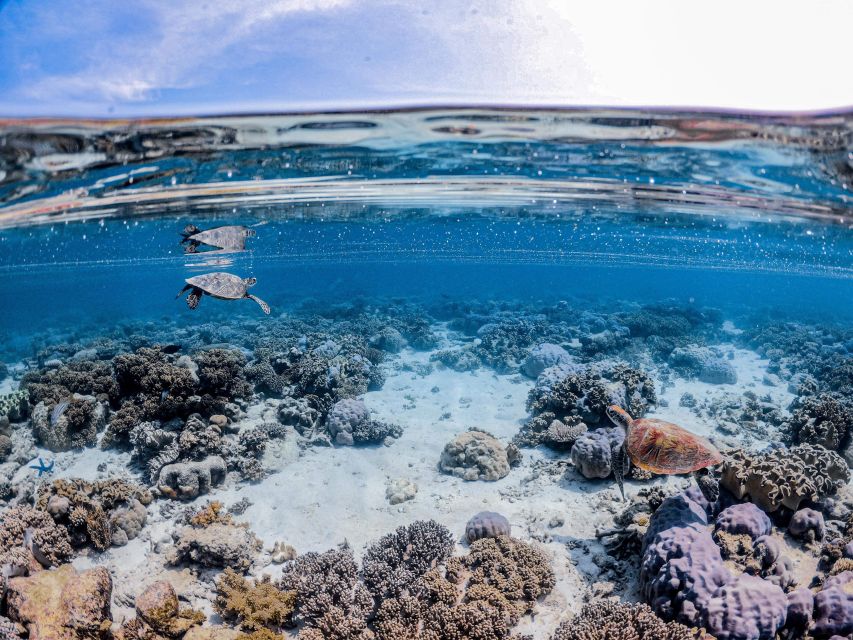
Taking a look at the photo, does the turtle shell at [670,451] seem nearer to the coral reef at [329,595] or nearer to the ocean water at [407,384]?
the ocean water at [407,384]

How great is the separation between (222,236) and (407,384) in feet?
22.7

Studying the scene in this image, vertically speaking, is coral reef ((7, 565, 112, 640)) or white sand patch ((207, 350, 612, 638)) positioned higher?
coral reef ((7, 565, 112, 640))

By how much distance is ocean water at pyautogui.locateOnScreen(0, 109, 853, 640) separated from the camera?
6844 mm

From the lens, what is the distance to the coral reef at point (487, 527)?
22.9 ft

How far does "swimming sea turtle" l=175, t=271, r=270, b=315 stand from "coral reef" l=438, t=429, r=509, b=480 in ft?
15.3

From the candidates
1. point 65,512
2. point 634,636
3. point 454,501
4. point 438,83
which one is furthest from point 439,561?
point 438,83

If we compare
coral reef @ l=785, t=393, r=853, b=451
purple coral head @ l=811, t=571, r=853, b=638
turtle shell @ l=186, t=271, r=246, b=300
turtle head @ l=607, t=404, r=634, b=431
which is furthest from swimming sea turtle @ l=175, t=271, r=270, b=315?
coral reef @ l=785, t=393, r=853, b=451

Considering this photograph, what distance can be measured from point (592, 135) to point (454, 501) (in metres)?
7.92

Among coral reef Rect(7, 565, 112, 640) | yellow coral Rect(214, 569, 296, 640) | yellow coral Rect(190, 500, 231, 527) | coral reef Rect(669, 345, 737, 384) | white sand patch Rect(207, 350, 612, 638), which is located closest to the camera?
coral reef Rect(7, 565, 112, 640)

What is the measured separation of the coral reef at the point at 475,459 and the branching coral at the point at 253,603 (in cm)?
402

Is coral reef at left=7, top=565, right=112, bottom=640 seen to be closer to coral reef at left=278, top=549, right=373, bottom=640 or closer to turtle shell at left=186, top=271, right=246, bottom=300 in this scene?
coral reef at left=278, top=549, right=373, bottom=640

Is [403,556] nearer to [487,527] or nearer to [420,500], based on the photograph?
[487,527]

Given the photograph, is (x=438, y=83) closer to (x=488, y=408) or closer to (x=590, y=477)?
(x=590, y=477)

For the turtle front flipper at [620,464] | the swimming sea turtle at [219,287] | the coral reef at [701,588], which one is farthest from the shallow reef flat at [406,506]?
the swimming sea turtle at [219,287]
